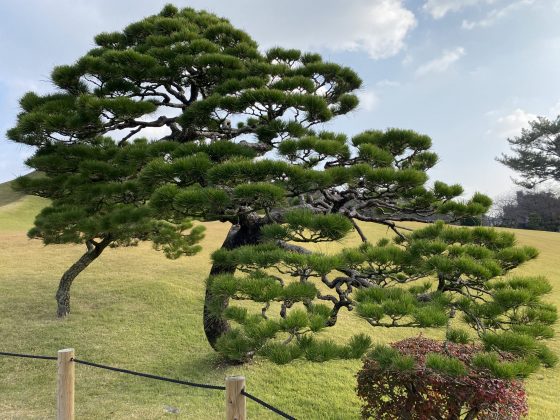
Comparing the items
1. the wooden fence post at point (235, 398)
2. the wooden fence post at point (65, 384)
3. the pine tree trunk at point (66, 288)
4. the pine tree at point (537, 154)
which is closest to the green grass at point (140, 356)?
the pine tree trunk at point (66, 288)

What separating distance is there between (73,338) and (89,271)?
219 inches

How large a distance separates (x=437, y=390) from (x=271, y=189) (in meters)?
2.32

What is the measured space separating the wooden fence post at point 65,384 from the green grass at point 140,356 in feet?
4.37

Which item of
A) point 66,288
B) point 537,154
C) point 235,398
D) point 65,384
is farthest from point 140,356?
point 537,154

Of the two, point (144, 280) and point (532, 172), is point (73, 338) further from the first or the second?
point (532, 172)

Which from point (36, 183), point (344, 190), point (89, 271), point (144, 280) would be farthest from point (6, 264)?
point (344, 190)

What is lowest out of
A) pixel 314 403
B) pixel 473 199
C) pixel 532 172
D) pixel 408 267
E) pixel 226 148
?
pixel 314 403

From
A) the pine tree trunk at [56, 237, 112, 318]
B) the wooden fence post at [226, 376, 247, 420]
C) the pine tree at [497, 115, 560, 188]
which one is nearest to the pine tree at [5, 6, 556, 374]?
the wooden fence post at [226, 376, 247, 420]

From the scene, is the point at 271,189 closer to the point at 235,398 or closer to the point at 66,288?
Answer: the point at 235,398

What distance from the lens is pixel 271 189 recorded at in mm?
3223

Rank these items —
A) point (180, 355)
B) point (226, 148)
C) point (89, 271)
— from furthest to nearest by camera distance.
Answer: point (89, 271) < point (180, 355) < point (226, 148)

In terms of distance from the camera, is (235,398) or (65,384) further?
(65,384)

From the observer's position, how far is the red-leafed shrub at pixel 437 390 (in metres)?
3.40

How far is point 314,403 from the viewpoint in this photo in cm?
531
